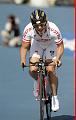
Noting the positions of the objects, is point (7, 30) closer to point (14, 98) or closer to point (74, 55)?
point (74, 55)

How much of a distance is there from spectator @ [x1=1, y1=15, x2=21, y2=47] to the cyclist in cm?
744

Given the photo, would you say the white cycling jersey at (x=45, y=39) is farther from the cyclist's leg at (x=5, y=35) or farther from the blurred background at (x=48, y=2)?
the cyclist's leg at (x=5, y=35)

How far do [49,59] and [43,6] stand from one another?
7.55 m

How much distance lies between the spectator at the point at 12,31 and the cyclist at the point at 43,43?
7444 millimetres

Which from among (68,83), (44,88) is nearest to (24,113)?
(44,88)

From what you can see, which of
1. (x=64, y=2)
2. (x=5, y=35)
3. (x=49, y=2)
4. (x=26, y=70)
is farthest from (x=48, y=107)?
(x=5, y=35)

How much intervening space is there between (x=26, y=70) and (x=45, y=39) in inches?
204

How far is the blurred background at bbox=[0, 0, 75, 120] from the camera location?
10484 millimetres

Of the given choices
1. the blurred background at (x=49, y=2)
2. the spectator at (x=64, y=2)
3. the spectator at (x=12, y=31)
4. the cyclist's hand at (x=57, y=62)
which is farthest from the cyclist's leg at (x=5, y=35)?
the cyclist's hand at (x=57, y=62)

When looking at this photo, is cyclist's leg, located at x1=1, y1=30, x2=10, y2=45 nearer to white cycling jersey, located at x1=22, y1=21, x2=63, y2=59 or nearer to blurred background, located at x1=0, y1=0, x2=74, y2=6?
blurred background, located at x1=0, y1=0, x2=74, y2=6

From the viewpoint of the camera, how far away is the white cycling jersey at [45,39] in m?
9.06

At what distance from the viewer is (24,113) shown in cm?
1025

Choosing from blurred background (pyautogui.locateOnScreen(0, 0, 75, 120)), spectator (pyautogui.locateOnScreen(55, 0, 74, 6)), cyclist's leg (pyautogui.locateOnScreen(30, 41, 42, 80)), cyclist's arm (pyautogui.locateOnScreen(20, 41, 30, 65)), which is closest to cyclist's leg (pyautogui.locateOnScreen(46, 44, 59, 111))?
cyclist's leg (pyautogui.locateOnScreen(30, 41, 42, 80))

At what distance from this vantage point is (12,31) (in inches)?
661
